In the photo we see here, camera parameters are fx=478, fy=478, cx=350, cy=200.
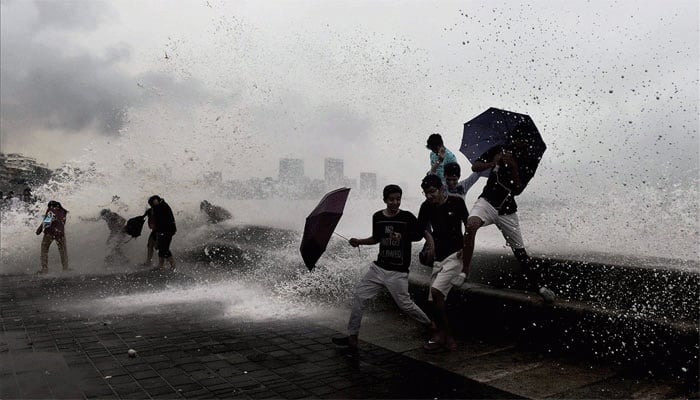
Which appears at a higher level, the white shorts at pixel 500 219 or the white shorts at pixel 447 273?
the white shorts at pixel 500 219

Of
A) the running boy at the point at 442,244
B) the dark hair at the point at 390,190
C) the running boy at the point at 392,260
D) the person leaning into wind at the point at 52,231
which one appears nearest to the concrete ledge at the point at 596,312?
the running boy at the point at 442,244

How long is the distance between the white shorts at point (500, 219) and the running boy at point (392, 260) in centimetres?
59

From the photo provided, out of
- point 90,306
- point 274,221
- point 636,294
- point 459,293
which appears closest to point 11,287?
point 90,306

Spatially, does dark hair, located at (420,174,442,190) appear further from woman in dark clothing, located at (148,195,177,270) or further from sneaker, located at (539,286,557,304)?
woman in dark clothing, located at (148,195,177,270)

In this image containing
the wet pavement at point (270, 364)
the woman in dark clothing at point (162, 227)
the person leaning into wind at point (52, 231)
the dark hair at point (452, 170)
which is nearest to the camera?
the wet pavement at point (270, 364)

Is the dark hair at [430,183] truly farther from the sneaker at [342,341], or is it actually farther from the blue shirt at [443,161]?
the sneaker at [342,341]

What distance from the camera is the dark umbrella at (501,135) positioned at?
4.78 metres

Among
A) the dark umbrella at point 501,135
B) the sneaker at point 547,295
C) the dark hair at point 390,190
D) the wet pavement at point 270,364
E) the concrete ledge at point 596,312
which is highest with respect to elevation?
the dark umbrella at point 501,135

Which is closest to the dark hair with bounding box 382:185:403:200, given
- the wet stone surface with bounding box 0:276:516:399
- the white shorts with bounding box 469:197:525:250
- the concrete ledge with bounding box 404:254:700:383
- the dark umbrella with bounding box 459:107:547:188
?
the white shorts with bounding box 469:197:525:250

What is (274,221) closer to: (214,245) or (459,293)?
Answer: (214,245)

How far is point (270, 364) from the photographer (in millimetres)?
4270

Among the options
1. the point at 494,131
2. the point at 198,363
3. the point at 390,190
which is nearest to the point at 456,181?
the point at 494,131

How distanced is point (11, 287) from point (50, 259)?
5073 millimetres

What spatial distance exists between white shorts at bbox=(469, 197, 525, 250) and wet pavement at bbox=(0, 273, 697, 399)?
0.99 m
